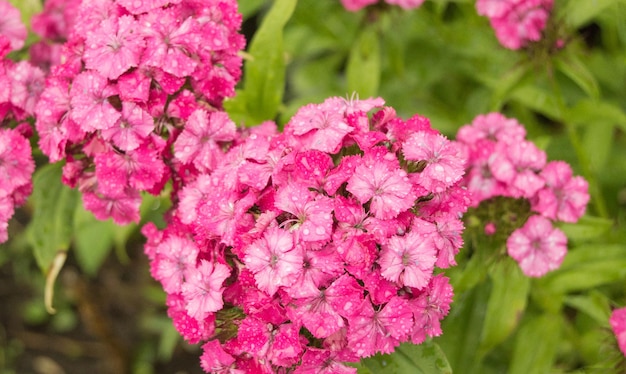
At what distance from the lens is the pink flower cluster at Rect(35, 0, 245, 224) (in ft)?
5.35

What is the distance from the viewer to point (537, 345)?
2234 millimetres

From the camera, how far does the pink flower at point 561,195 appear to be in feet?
6.08

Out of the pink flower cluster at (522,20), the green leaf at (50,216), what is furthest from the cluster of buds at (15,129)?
the pink flower cluster at (522,20)

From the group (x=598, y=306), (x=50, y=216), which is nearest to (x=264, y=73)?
(x=50, y=216)

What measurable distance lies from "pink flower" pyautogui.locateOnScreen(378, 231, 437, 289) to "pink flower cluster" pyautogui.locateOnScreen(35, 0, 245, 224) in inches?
23.2

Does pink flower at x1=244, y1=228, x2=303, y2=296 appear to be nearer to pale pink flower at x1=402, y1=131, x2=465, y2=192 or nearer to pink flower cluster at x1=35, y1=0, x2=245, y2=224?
pale pink flower at x1=402, y1=131, x2=465, y2=192

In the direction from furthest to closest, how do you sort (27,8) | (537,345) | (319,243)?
(27,8)
(537,345)
(319,243)

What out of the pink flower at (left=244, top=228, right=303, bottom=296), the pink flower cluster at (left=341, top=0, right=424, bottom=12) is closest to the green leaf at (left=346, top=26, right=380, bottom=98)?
the pink flower cluster at (left=341, top=0, right=424, bottom=12)

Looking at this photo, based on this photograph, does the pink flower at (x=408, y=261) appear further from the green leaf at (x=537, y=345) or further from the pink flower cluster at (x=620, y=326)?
the green leaf at (x=537, y=345)

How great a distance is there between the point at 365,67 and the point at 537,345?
1069 millimetres

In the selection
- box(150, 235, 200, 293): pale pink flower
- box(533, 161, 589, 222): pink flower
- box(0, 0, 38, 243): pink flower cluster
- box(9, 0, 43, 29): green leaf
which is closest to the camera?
box(150, 235, 200, 293): pale pink flower

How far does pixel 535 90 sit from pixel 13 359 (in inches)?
115

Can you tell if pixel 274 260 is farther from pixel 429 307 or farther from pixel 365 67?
pixel 365 67

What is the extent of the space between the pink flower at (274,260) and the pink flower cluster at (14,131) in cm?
72
